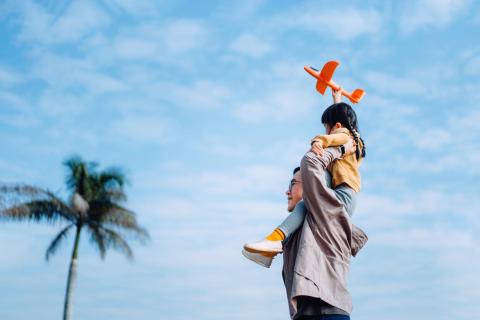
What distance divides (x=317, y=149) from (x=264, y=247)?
805 mm

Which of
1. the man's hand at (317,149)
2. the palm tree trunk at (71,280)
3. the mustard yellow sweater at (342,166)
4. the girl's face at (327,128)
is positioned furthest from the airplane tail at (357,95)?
the palm tree trunk at (71,280)

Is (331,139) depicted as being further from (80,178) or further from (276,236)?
(80,178)

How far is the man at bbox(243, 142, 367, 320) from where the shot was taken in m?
4.03

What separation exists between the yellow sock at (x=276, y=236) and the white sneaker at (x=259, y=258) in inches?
5.4

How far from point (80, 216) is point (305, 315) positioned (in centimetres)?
2326

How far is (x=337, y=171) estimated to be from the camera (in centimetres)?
446

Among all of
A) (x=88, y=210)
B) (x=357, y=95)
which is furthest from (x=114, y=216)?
(x=357, y=95)

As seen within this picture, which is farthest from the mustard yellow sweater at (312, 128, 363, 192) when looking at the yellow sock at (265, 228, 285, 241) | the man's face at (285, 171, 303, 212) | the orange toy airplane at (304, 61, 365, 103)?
the orange toy airplane at (304, 61, 365, 103)

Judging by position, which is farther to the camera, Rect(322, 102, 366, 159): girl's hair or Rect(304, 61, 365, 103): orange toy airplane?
Rect(304, 61, 365, 103): orange toy airplane

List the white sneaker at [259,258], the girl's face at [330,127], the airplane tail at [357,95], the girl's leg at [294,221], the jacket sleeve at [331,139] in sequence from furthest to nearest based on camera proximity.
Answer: the airplane tail at [357,95] < the girl's face at [330,127] < the jacket sleeve at [331,139] < the girl's leg at [294,221] < the white sneaker at [259,258]

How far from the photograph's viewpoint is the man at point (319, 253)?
4.03m

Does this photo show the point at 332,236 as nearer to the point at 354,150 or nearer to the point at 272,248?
the point at 272,248

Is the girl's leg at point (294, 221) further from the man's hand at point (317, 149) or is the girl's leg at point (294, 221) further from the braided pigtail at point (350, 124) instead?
the braided pigtail at point (350, 124)

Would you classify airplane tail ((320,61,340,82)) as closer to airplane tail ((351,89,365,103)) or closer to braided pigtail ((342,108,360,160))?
airplane tail ((351,89,365,103))
